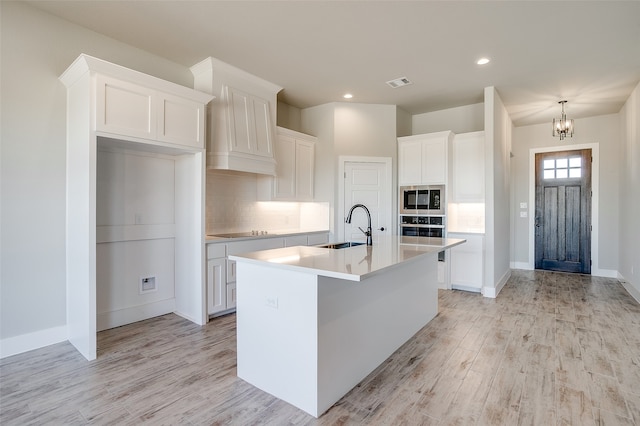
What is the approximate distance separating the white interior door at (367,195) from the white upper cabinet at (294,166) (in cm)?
58

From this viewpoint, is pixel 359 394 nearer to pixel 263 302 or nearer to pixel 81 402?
pixel 263 302

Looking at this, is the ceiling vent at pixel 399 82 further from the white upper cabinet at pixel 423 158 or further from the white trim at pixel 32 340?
the white trim at pixel 32 340

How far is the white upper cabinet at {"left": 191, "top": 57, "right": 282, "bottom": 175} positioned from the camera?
12.5 ft

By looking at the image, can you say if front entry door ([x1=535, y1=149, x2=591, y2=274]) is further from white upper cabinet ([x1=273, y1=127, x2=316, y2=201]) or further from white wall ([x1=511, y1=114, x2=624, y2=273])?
white upper cabinet ([x1=273, y1=127, x2=316, y2=201])

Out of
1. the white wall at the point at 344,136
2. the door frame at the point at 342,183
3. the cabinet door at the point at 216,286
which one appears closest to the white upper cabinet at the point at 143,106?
the cabinet door at the point at 216,286

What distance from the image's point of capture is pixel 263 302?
223 cm

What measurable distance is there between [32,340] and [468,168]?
5555 mm

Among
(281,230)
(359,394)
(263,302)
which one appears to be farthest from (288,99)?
(359,394)

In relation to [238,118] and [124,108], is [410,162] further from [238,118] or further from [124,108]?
[124,108]

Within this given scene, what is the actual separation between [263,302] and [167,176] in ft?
7.65

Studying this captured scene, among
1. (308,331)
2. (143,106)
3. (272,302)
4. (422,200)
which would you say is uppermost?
(143,106)

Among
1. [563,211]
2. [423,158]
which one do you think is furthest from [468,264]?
[563,211]

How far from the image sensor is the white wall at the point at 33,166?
108 inches

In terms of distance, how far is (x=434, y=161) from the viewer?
205 inches
